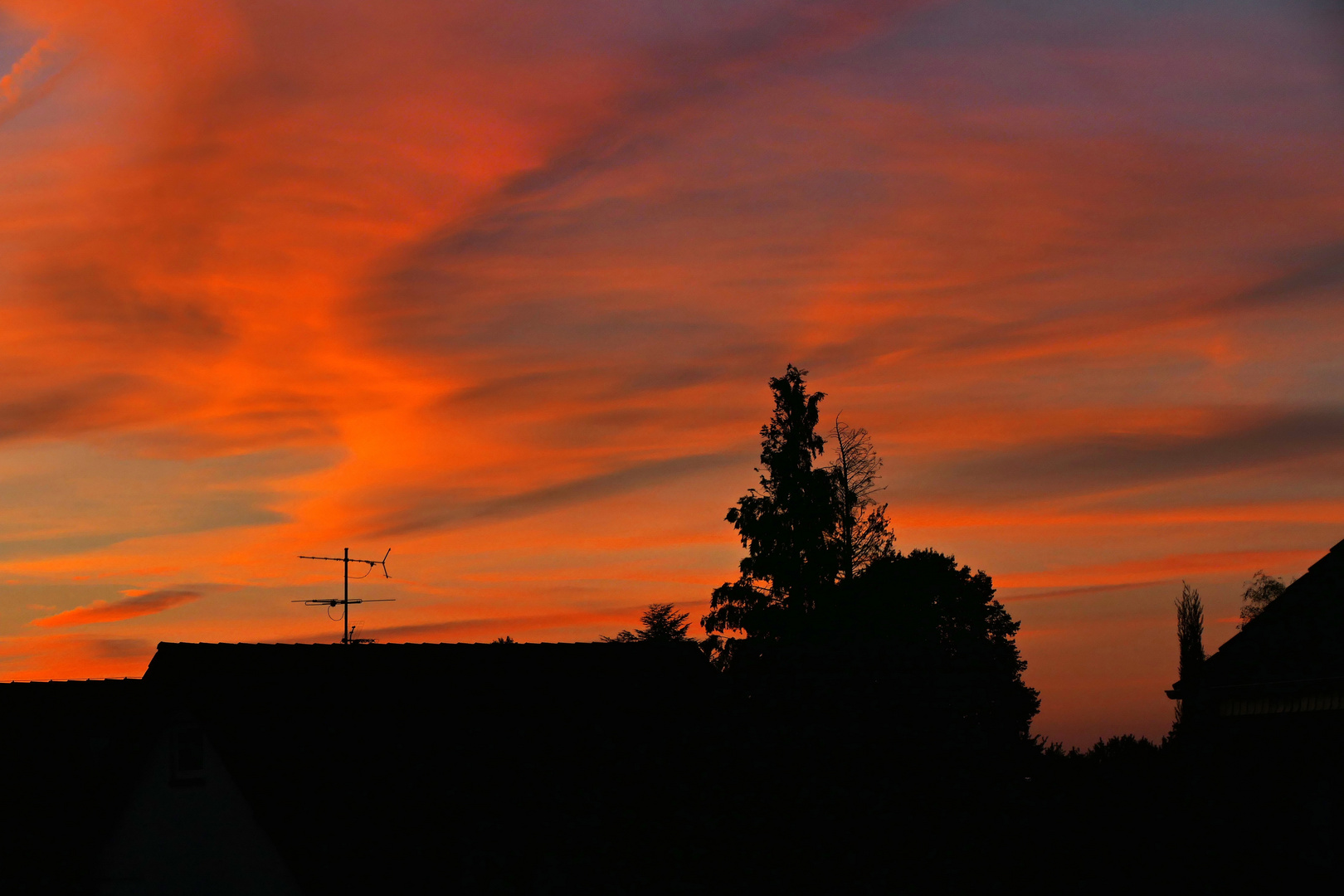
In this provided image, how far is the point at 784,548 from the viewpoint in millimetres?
50688

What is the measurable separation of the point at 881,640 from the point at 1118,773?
45.9ft

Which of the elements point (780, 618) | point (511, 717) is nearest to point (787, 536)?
point (780, 618)

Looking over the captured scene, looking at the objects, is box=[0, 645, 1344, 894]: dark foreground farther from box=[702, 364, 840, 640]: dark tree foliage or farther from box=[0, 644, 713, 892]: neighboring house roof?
box=[702, 364, 840, 640]: dark tree foliage

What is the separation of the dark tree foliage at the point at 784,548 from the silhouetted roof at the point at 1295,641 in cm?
3125

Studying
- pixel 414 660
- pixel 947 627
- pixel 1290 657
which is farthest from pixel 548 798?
pixel 947 627

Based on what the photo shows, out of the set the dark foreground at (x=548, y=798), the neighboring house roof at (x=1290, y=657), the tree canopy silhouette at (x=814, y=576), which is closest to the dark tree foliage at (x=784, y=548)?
the tree canopy silhouette at (x=814, y=576)

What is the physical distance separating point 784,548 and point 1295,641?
33331 mm

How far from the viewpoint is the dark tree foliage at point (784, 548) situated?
50469 mm

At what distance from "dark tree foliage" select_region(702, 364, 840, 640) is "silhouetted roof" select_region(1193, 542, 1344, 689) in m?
31.3

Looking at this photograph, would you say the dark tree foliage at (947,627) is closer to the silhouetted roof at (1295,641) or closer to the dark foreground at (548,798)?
the dark foreground at (548,798)

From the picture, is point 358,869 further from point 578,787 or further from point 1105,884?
point 1105,884

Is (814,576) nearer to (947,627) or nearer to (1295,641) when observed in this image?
(947,627)

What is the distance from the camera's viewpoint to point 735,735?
2847cm

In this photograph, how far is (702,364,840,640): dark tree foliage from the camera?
1987 inches
